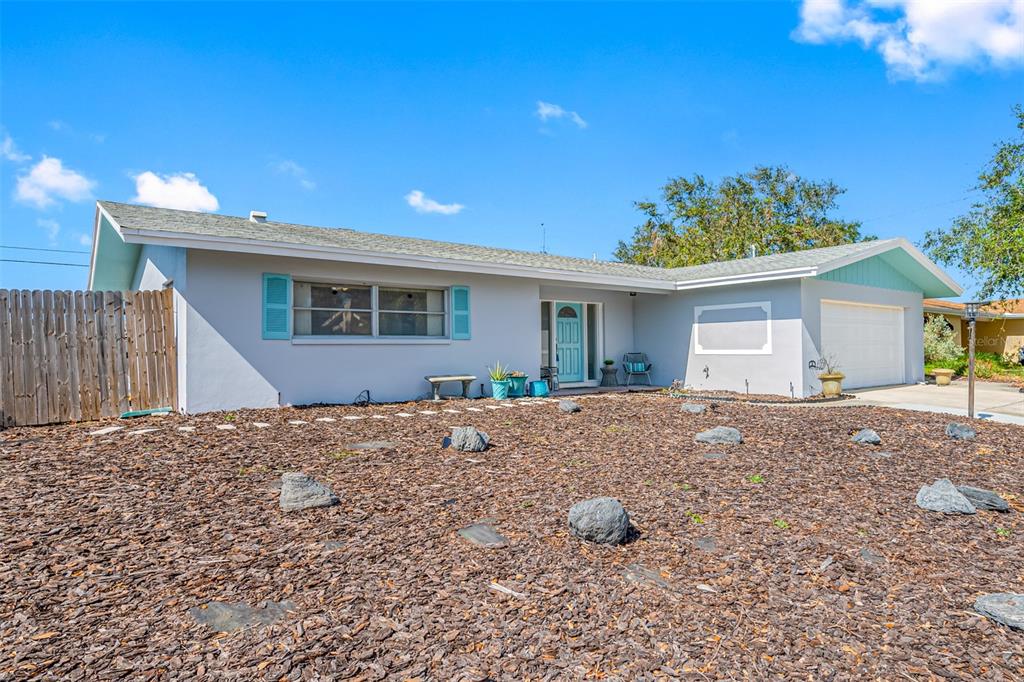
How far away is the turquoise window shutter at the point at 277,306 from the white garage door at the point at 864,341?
10.3 m

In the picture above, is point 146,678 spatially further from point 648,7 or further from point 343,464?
point 648,7

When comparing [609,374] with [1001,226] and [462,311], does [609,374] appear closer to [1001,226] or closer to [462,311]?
[462,311]

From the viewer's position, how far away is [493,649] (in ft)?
7.16

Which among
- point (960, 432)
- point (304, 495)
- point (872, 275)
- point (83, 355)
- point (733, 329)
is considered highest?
point (872, 275)

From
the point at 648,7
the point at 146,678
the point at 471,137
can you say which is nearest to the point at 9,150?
the point at 471,137

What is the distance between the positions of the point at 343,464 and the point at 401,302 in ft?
17.2

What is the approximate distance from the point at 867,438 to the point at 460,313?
6.77 metres

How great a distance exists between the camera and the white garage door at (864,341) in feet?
38.0

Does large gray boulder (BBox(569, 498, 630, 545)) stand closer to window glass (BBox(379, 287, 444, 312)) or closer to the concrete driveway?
window glass (BBox(379, 287, 444, 312))

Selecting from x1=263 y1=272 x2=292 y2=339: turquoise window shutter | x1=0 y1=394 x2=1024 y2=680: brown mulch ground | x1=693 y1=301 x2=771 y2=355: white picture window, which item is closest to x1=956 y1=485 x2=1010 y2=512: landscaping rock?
x1=0 y1=394 x2=1024 y2=680: brown mulch ground

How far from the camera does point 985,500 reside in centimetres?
405

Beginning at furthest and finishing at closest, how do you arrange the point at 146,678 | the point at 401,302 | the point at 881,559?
the point at 401,302, the point at 881,559, the point at 146,678

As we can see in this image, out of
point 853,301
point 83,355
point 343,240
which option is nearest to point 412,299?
point 343,240

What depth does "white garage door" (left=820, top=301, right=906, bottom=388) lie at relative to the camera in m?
11.6
